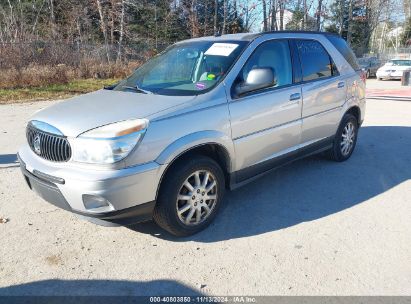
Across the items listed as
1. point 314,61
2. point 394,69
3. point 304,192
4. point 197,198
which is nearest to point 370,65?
point 394,69

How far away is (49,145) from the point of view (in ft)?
10.4

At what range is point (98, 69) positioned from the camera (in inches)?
736

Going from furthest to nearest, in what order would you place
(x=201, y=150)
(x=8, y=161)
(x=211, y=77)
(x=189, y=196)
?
(x=8, y=161) < (x=211, y=77) < (x=201, y=150) < (x=189, y=196)

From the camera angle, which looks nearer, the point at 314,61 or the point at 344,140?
the point at 314,61

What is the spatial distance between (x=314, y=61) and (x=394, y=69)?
21.0 m

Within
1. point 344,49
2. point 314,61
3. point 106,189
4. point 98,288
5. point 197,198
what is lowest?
point 98,288

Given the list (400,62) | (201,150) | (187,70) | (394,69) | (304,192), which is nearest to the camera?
(201,150)

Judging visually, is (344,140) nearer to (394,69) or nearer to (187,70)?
(187,70)

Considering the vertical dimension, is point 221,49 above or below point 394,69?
above

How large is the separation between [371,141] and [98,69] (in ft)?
49.4

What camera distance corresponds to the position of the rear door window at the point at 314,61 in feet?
15.0

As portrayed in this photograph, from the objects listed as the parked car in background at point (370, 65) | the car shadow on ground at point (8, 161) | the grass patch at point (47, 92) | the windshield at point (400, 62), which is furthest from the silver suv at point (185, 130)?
the parked car in background at point (370, 65)

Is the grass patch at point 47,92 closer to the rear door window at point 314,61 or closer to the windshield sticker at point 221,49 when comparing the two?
the windshield sticker at point 221,49

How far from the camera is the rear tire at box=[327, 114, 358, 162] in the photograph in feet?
17.7
